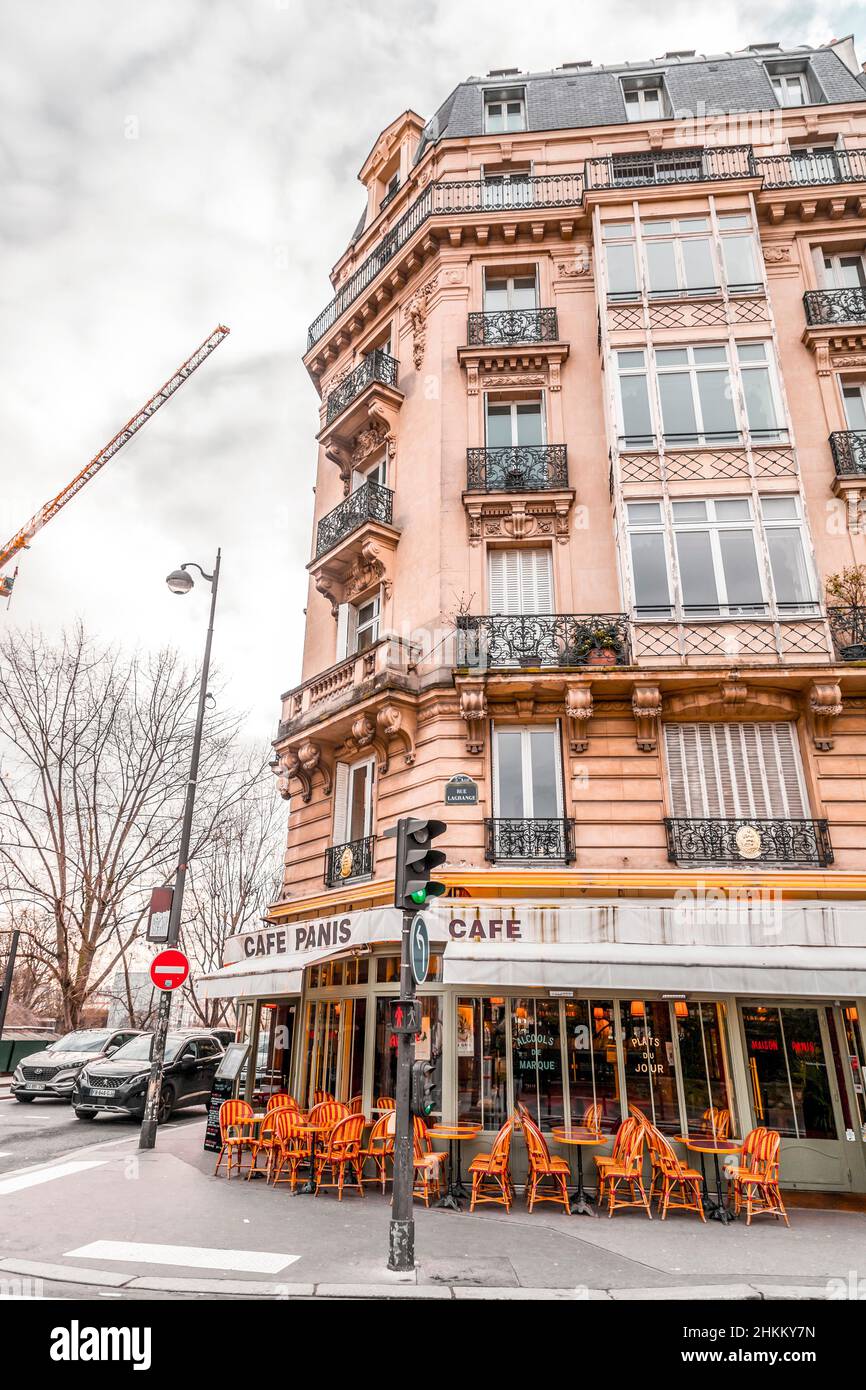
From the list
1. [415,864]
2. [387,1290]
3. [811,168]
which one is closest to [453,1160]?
[387,1290]

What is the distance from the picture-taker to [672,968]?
9516 mm

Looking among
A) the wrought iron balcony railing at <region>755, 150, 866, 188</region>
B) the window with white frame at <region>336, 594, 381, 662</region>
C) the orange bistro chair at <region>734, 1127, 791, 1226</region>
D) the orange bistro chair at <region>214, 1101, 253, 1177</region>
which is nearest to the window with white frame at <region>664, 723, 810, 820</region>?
the orange bistro chair at <region>734, 1127, 791, 1226</region>

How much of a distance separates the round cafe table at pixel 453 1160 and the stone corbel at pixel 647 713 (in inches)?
246

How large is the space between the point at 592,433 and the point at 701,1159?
1249 centimetres

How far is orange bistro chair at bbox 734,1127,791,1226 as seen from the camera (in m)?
9.16

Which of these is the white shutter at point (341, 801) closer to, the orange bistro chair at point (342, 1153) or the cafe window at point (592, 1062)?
the orange bistro chair at point (342, 1153)

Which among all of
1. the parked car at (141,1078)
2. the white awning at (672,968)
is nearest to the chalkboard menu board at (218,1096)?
the parked car at (141,1078)

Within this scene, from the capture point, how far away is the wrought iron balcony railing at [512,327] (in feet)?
54.6

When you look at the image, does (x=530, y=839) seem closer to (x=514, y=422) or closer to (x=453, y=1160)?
(x=453, y=1160)

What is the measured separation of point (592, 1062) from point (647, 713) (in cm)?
532

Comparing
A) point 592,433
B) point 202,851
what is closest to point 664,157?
point 592,433

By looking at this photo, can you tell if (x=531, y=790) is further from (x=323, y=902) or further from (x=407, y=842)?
(x=407, y=842)

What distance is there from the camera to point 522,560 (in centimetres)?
1513
